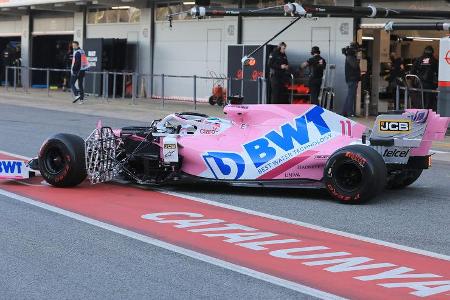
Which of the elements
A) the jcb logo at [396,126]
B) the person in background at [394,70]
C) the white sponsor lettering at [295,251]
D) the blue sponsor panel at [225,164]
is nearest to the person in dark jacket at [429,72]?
the person in background at [394,70]

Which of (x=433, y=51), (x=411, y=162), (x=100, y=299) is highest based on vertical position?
(x=433, y=51)

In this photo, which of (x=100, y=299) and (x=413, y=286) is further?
(x=413, y=286)

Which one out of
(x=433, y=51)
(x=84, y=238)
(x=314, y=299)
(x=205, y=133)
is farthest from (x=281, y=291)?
(x=433, y=51)

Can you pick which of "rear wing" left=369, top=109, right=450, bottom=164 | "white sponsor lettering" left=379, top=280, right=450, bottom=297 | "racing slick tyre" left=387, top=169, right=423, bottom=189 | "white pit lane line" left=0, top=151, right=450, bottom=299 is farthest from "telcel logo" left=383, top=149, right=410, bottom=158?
"white sponsor lettering" left=379, top=280, right=450, bottom=297

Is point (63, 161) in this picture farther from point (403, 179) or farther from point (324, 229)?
point (403, 179)

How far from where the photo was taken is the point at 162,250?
6.53m

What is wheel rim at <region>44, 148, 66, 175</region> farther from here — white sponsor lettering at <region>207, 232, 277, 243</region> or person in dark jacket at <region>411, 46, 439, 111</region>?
person in dark jacket at <region>411, 46, 439, 111</region>

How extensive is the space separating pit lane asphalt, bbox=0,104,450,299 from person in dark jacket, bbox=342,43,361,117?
915cm

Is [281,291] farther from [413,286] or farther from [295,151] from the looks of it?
[295,151]

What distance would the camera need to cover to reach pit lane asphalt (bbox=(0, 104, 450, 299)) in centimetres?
545

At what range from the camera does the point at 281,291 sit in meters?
5.42

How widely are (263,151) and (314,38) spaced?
14.4m

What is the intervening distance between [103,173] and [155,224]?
2129 millimetres

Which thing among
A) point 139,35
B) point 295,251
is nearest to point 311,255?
point 295,251
